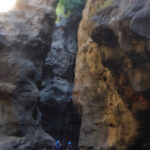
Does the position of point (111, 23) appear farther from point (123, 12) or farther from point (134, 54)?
point (134, 54)

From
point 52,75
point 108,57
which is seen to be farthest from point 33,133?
point 52,75

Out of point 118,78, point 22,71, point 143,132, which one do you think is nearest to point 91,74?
point 118,78

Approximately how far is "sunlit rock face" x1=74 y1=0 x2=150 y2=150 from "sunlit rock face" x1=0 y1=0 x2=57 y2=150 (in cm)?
234

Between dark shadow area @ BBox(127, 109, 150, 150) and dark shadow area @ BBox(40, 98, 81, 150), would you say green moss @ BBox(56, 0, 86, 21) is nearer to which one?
dark shadow area @ BBox(40, 98, 81, 150)

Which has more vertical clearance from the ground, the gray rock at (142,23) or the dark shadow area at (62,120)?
the gray rock at (142,23)

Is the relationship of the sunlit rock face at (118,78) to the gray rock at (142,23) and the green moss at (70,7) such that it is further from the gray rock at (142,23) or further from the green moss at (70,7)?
the green moss at (70,7)

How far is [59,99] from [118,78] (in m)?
11.0

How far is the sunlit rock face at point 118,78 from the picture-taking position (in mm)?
4309

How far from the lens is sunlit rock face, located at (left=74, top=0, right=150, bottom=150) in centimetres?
431

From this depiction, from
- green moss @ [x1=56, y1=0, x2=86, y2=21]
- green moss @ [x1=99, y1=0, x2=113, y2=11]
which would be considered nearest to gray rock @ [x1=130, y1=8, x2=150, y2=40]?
green moss @ [x1=99, y1=0, x2=113, y2=11]

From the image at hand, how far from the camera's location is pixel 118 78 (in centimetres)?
517

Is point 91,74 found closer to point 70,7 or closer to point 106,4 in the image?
point 106,4

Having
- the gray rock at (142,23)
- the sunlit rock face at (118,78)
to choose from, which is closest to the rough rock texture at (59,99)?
the sunlit rock face at (118,78)

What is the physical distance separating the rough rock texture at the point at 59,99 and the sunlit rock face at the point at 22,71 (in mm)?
4865
